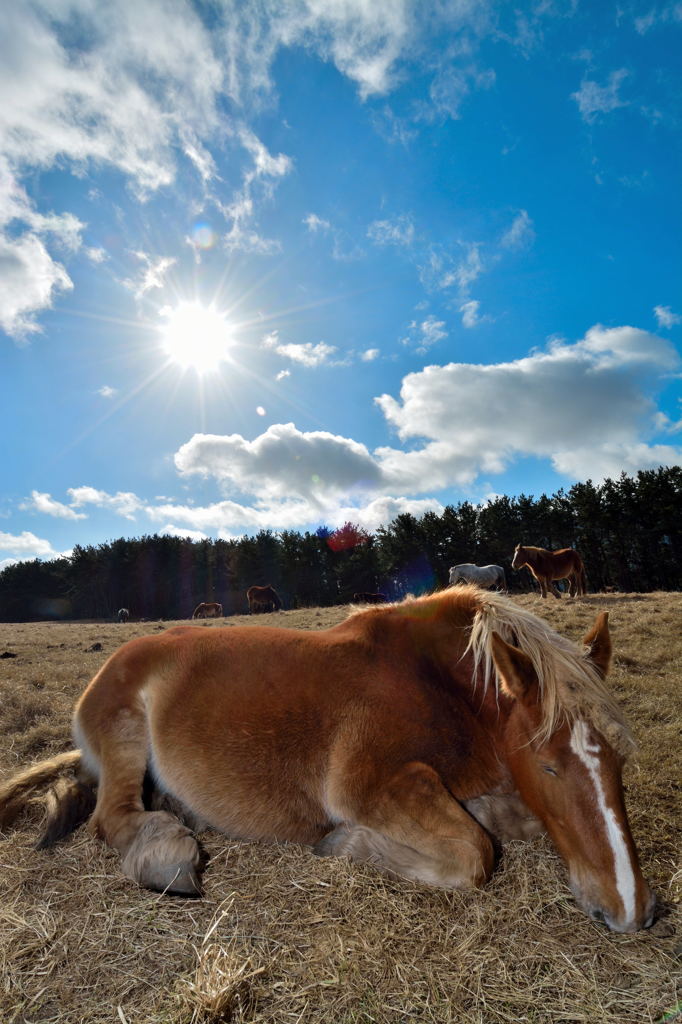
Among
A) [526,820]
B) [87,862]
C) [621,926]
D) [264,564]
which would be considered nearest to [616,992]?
[621,926]

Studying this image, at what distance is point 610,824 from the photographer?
245 centimetres

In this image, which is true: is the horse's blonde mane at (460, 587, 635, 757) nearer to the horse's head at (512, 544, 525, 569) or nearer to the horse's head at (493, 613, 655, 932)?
the horse's head at (493, 613, 655, 932)

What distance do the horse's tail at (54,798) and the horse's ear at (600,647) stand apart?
3.81 metres

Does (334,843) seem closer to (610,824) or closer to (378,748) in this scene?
(378,748)

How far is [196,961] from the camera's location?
2.34 m

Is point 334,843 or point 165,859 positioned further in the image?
point 334,843

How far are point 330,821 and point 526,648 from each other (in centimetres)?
164

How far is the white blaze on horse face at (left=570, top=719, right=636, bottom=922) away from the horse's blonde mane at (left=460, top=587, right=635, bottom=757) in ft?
0.29

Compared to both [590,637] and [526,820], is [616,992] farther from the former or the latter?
[590,637]

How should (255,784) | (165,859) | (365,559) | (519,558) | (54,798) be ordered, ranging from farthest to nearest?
(365,559)
(519,558)
(54,798)
(255,784)
(165,859)

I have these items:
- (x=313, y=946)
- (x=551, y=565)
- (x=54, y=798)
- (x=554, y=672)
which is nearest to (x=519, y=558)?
(x=551, y=565)

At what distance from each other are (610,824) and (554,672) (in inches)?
29.1

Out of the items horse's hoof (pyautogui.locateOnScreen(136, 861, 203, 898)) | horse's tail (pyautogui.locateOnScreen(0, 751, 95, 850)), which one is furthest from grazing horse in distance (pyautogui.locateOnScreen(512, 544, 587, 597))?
horse's hoof (pyautogui.locateOnScreen(136, 861, 203, 898))

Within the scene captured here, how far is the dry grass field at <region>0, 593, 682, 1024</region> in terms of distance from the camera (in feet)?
6.86
